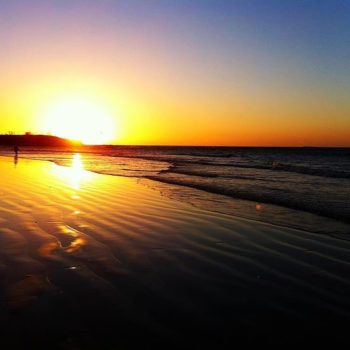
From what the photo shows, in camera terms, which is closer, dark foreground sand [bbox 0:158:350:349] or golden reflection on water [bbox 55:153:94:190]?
dark foreground sand [bbox 0:158:350:349]

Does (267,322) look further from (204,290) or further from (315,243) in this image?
(315,243)

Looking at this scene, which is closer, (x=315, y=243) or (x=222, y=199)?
(x=315, y=243)

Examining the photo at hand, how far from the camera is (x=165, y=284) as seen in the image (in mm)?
5723

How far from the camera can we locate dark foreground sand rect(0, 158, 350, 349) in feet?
13.8

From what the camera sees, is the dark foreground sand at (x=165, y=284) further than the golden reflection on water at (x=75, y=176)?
No

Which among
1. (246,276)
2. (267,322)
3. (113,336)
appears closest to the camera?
(113,336)

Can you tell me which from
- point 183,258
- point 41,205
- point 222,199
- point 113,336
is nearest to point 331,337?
point 113,336

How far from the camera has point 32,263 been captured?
20.9 feet

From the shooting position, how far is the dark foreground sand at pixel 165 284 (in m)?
4.21

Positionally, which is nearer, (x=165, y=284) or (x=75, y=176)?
(x=165, y=284)

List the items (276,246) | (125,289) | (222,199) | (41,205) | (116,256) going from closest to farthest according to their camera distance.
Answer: (125,289) → (116,256) → (276,246) → (41,205) → (222,199)

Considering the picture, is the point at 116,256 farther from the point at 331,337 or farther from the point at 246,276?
the point at 331,337

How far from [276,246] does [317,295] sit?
2.88 metres

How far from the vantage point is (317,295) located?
5.51 m
